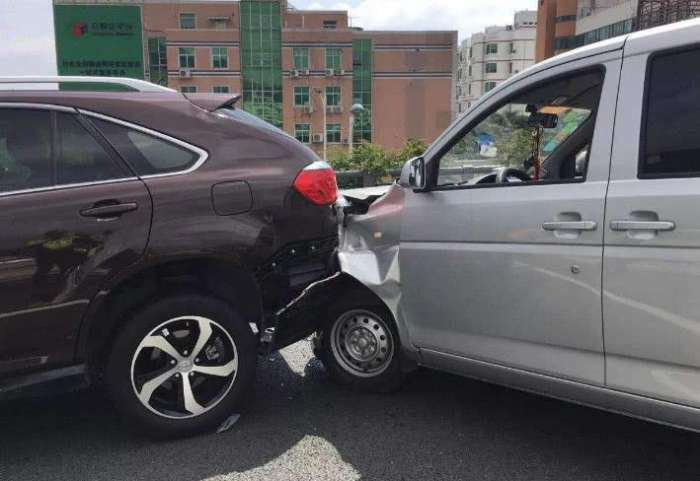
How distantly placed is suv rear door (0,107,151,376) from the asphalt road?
0.62m

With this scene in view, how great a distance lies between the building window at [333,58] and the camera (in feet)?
238

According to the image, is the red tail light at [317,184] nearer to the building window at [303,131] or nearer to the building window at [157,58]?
the building window at [303,131]

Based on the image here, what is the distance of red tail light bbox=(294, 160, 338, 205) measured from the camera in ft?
12.1

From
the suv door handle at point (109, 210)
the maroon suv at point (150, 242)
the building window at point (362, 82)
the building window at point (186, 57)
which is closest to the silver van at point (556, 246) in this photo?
the maroon suv at point (150, 242)

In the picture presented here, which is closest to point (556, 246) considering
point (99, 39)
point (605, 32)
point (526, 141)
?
point (526, 141)

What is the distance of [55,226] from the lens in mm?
3031

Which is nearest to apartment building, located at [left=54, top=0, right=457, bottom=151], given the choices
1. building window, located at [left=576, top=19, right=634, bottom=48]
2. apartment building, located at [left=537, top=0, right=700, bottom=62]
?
apartment building, located at [left=537, top=0, right=700, bottom=62]

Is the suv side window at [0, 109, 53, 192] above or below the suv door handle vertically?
above

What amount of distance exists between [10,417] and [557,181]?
10.9 feet

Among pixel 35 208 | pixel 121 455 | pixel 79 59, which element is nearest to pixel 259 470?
pixel 121 455

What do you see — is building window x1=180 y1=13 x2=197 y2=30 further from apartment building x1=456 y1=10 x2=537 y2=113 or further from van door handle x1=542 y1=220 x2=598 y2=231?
van door handle x1=542 y1=220 x2=598 y2=231

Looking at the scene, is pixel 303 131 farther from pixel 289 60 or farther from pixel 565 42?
pixel 565 42

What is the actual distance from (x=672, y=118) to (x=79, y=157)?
8.98 feet

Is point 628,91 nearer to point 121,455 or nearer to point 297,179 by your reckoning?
point 297,179
